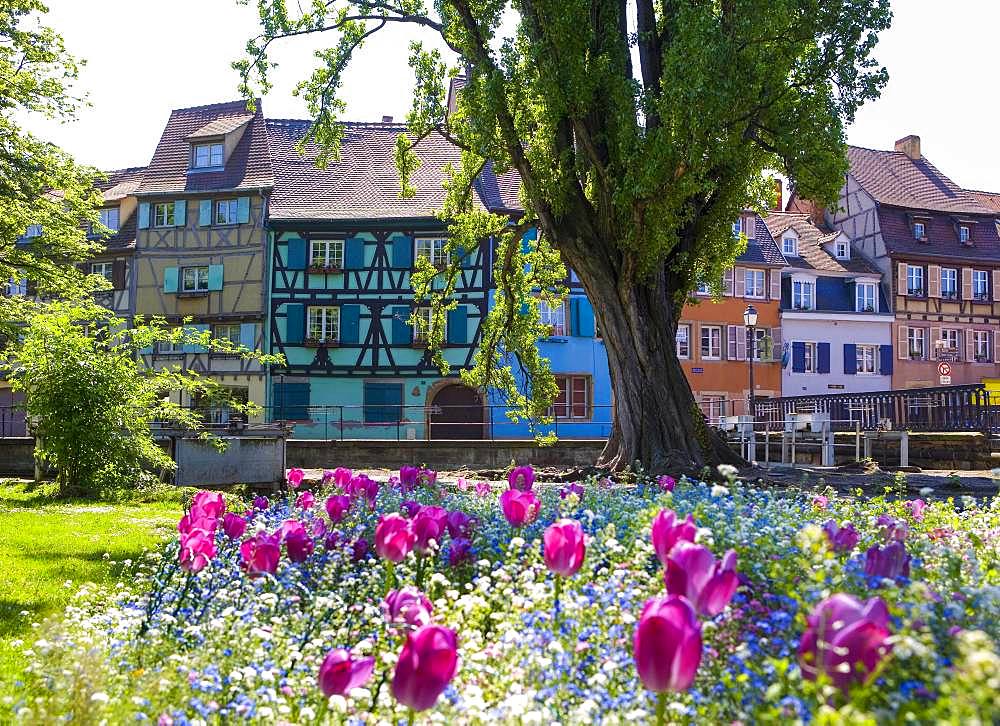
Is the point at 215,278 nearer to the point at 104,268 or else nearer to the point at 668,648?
the point at 104,268

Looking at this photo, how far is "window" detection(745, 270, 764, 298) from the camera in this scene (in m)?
Result: 39.9

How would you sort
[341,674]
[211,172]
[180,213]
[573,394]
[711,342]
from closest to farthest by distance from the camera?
[341,674], [573,394], [180,213], [211,172], [711,342]

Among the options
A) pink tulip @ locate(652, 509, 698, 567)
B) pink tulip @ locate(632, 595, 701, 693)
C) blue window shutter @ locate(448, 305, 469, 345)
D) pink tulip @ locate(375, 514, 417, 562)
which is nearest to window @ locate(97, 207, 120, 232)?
blue window shutter @ locate(448, 305, 469, 345)

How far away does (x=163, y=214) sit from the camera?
36375mm

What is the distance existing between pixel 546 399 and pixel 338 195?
68.9 ft

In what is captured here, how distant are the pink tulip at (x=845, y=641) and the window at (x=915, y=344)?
42466 mm

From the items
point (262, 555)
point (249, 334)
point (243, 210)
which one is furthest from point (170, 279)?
point (262, 555)

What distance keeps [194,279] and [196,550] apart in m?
33.4

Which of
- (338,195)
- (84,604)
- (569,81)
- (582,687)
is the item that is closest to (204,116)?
(338,195)

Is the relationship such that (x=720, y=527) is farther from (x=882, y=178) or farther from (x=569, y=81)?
(x=882, y=178)

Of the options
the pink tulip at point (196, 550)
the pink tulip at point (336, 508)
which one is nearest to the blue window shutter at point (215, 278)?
the pink tulip at point (336, 508)

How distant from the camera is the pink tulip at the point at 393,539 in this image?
3.55 metres

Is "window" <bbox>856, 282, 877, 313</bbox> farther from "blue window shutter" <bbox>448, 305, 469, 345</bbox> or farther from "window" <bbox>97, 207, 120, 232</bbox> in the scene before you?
"window" <bbox>97, 207, 120, 232</bbox>

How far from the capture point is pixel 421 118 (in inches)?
616
